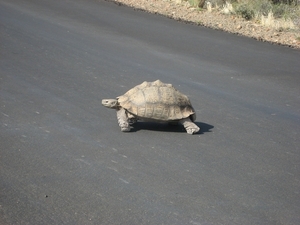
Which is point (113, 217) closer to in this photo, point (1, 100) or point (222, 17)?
point (1, 100)

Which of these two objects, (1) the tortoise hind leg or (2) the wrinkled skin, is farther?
(1) the tortoise hind leg

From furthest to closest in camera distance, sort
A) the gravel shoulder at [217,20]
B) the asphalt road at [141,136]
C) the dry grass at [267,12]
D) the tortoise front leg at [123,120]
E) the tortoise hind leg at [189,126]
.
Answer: the dry grass at [267,12] → the gravel shoulder at [217,20] → the tortoise hind leg at [189,126] → the tortoise front leg at [123,120] → the asphalt road at [141,136]

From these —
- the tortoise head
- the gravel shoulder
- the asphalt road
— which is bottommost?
the asphalt road

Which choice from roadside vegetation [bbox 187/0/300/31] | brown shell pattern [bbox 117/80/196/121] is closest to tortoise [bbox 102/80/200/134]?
brown shell pattern [bbox 117/80/196/121]

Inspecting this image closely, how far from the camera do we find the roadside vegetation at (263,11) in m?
20.8

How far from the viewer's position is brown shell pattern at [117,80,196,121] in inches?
364

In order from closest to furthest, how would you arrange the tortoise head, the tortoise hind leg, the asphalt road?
the asphalt road, the tortoise hind leg, the tortoise head

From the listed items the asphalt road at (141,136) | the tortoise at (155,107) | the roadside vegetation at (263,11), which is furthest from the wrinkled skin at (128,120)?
the roadside vegetation at (263,11)

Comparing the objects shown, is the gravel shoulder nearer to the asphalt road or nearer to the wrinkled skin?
the asphalt road

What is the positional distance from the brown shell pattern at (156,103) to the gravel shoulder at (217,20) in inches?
372

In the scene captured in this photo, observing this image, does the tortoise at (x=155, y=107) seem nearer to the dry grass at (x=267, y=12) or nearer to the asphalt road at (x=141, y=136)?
the asphalt road at (x=141, y=136)

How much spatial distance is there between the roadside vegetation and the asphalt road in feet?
13.2

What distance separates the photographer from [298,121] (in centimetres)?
1094

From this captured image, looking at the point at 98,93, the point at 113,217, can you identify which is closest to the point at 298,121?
the point at 98,93
